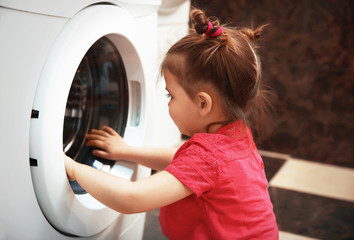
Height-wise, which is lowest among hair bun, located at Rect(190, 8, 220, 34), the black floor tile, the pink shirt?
the black floor tile

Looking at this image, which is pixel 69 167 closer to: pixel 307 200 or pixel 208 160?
pixel 208 160

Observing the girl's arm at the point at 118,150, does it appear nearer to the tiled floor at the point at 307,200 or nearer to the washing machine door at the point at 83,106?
the washing machine door at the point at 83,106

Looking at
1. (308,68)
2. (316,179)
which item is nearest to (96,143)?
(316,179)

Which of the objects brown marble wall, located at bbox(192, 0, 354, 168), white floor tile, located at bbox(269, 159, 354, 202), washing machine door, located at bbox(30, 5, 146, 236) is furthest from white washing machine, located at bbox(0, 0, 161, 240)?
brown marble wall, located at bbox(192, 0, 354, 168)

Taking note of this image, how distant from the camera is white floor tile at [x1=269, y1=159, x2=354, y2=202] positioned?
1.53 metres

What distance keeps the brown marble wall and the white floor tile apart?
79mm

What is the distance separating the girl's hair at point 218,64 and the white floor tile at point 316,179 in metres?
0.85

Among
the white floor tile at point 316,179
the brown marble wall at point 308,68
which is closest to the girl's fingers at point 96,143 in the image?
the white floor tile at point 316,179

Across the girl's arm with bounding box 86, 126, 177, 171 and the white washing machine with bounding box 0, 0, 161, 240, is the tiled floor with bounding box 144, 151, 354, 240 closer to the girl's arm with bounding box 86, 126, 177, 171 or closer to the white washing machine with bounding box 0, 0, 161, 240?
the girl's arm with bounding box 86, 126, 177, 171

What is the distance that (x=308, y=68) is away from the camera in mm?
1841

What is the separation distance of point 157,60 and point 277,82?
1035 mm

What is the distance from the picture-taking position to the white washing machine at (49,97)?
588mm

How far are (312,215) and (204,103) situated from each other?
2.52 ft

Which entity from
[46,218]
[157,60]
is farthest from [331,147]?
[46,218]
